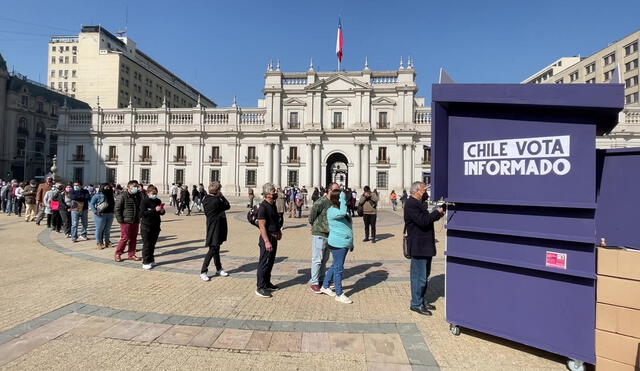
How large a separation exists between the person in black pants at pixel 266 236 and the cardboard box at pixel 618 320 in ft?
13.3

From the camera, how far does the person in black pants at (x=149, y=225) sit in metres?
6.47

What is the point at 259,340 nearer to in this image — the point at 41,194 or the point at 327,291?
the point at 327,291

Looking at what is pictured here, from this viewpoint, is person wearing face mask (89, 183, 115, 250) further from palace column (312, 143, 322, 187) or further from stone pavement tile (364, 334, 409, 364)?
palace column (312, 143, 322, 187)

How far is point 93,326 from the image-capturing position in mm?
3760

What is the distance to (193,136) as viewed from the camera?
124ft

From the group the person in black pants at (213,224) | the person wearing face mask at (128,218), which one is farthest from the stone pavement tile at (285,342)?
the person wearing face mask at (128,218)

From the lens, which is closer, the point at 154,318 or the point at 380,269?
the point at 154,318

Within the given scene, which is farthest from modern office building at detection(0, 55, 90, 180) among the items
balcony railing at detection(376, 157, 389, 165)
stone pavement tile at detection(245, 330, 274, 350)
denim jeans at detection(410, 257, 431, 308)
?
denim jeans at detection(410, 257, 431, 308)

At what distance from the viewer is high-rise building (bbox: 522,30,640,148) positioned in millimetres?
33469

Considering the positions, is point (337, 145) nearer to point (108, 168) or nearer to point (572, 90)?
point (108, 168)

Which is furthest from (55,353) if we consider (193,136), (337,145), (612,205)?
(193,136)

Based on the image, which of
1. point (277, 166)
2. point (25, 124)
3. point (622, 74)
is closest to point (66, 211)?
point (277, 166)

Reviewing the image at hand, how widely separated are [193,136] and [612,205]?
40.0 metres

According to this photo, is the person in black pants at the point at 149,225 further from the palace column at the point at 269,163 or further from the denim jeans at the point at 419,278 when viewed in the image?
the palace column at the point at 269,163
